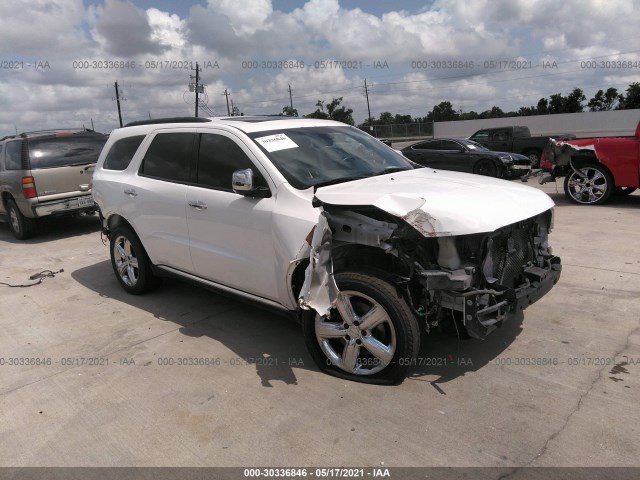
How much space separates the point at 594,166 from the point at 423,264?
7781mm

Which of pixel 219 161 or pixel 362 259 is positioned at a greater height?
pixel 219 161

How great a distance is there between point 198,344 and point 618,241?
18.6ft

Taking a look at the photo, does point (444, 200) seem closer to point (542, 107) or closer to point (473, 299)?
point (473, 299)

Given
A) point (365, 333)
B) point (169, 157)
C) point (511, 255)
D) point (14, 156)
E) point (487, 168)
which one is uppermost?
point (14, 156)

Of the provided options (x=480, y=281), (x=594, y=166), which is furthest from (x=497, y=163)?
(x=480, y=281)

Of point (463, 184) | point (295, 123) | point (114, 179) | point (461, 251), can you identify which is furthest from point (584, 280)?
point (114, 179)

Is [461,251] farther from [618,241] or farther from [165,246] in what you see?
[618,241]

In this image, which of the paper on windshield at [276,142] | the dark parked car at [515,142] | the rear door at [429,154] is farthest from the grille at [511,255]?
the dark parked car at [515,142]

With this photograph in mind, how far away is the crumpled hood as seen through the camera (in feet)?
9.95

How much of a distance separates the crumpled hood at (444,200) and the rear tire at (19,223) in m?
7.78

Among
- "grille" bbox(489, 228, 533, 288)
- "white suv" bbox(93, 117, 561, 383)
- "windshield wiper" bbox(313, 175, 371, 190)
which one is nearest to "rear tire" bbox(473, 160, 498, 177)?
"white suv" bbox(93, 117, 561, 383)

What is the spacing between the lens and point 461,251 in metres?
3.21

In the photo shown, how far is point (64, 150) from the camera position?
939 cm

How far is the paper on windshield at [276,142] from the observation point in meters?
4.05
